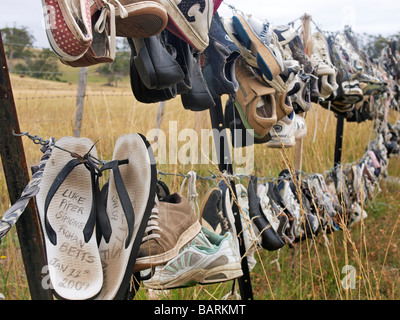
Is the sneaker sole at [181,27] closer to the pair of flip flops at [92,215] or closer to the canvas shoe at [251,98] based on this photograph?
the pair of flip flops at [92,215]

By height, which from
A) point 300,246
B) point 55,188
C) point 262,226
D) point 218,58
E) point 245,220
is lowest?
point 300,246

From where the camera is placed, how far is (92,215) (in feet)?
3.30

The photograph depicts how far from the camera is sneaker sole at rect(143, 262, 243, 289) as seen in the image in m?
1.15

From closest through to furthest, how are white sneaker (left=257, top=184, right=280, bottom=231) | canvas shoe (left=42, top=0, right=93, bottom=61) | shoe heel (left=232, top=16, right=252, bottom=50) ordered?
canvas shoe (left=42, top=0, right=93, bottom=61)
shoe heel (left=232, top=16, right=252, bottom=50)
white sneaker (left=257, top=184, right=280, bottom=231)

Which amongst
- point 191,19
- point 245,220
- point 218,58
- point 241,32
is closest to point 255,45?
point 241,32

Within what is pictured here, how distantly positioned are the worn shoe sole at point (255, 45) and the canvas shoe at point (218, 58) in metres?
0.10

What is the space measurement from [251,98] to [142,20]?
769 millimetres

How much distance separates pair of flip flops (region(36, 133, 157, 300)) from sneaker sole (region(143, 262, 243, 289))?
0.23 m

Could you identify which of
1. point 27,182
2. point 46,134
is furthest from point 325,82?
point 46,134

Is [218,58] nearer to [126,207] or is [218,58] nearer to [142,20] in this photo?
[142,20]

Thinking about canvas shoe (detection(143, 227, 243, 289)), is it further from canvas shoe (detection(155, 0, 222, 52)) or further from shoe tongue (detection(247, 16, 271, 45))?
shoe tongue (detection(247, 16, 271, 45))

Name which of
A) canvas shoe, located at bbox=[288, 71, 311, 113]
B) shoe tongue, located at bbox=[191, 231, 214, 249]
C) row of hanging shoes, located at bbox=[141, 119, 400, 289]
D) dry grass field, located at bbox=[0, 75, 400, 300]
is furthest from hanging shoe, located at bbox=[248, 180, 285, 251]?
canvas shoe, located at bbox=[288, 71, 311, 113]

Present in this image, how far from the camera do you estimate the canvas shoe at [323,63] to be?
2.10m
